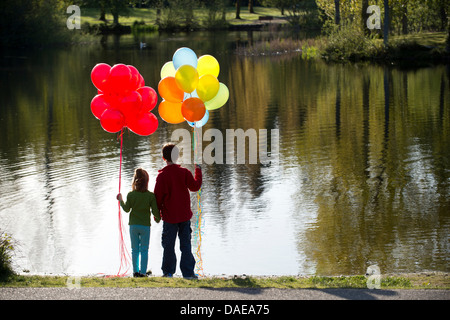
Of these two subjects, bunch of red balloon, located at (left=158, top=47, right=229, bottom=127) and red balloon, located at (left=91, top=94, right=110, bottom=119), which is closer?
bunch of red balloon, located at (left=158, top=47, right=229, bottom=127)

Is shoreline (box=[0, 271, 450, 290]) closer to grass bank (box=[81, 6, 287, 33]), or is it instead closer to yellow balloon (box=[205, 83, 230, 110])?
yellow balloon (box=[205, 83, 230, 110])

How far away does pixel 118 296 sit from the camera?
726 centimetres

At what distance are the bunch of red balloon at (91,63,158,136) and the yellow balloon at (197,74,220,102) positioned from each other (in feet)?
2.66

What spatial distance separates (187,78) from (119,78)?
36.7 inches

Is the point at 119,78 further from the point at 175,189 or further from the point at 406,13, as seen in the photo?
the point at 406,13

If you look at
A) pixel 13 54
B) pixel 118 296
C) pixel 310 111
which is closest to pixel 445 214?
pixel 118 296

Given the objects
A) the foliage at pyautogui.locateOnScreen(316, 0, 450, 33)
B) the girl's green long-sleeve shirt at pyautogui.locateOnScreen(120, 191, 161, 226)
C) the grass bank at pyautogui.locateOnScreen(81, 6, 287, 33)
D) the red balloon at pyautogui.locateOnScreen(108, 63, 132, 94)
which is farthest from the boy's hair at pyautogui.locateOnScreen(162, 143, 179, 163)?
the grass bank at pyautogui.locateOnScreen(81, 6, 287, 33)

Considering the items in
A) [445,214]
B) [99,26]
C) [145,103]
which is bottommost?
[445,214]

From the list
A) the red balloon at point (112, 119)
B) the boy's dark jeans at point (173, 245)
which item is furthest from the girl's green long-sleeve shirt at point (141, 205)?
the red balloon at point (112, 119)

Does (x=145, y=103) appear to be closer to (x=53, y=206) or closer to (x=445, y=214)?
(x=53, y=206)

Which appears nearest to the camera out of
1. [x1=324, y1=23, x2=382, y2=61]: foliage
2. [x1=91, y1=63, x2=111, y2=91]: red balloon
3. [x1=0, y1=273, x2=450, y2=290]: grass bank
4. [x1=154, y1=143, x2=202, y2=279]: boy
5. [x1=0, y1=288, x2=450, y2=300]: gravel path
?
[x1=0, y1=288, x2=450, y2=300]: gravel path

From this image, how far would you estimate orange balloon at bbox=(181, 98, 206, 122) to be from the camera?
9.63 metres

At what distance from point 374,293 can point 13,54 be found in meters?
51.3

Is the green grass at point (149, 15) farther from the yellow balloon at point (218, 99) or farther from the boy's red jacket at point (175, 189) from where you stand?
the boy's red jacket at point (175, 189)
